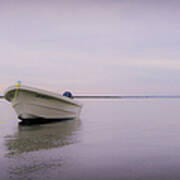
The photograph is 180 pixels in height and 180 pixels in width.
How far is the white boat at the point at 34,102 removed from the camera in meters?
14.3

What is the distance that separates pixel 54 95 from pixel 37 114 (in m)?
1.56

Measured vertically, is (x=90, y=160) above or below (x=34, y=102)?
below

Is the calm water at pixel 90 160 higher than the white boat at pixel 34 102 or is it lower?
lower

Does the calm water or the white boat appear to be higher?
the white boat

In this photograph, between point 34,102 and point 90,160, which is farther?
point 34,102

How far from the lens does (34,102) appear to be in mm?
14758

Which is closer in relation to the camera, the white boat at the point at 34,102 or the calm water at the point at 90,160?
the calm water at the point at 90,160

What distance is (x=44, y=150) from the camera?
7.77m

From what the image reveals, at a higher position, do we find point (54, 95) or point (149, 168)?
point (54, 95)

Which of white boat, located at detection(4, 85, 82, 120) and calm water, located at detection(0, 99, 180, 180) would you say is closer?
calm water, located at detection(0, 99, 180, 180)

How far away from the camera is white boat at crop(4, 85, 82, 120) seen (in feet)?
46.9

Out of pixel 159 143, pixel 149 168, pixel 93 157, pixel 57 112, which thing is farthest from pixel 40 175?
pixel 57 112

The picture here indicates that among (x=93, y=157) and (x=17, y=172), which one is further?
(x=93, y=157)

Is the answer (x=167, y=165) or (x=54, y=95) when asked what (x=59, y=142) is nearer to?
(x=167, y=165)
